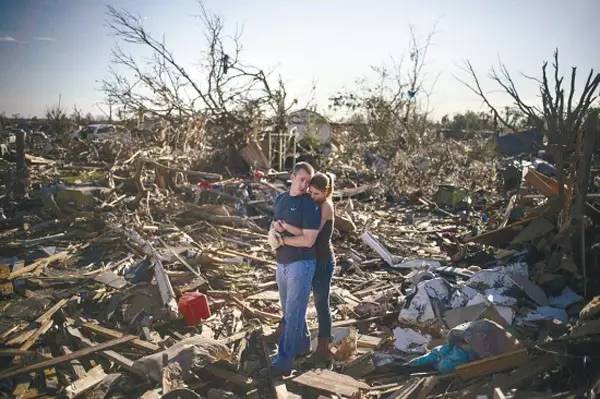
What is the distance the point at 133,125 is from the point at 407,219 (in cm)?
1185

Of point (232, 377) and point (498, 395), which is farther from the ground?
point (498, 395)

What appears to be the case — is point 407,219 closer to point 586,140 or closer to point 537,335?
point 586,140

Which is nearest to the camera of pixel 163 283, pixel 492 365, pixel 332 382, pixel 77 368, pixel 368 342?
pixel 492 365

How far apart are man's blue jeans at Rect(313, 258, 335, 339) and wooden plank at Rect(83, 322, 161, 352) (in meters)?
1.84

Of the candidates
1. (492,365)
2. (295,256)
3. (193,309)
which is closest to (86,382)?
(193,309)

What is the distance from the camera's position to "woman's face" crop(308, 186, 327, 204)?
4.12m

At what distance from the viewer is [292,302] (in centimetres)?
414

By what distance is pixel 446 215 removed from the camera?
42.1 ft

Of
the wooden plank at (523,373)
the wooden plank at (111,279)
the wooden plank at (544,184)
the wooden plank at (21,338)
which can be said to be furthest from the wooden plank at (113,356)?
the wooden plank at (544,184)

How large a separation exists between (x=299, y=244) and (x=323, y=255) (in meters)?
0.45

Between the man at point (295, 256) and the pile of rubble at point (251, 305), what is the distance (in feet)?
1.22

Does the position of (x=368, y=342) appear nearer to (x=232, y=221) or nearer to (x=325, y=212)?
(x=325, y=212)

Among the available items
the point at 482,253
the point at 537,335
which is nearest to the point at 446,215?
the point at 482,253

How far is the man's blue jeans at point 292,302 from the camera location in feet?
13.4
